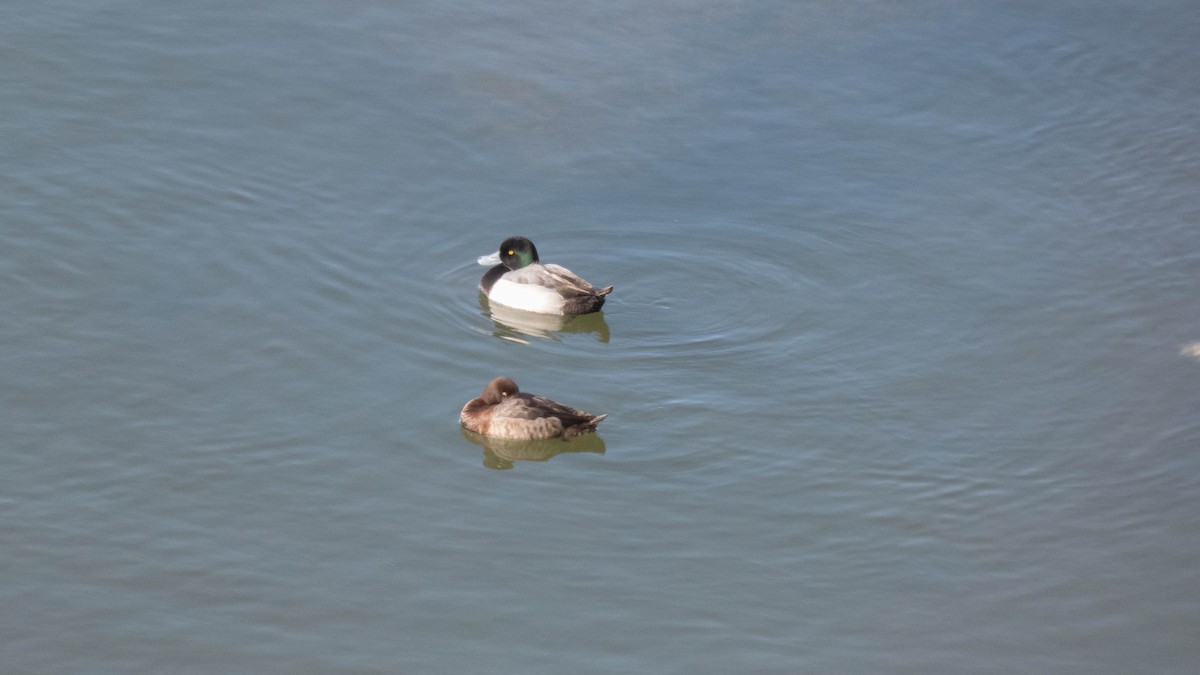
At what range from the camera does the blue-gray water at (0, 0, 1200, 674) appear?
8492 mm

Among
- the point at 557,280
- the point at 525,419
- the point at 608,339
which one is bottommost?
the point at 525,419

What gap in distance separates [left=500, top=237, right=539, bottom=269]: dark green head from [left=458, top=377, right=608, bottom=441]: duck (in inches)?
97.5

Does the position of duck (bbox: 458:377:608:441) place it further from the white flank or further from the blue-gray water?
the white flank

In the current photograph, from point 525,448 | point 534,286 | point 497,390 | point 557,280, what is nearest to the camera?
point 525,448

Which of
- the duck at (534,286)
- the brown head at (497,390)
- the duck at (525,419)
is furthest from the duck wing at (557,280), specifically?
the duck at (525,419)

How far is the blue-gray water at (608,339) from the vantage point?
849cm

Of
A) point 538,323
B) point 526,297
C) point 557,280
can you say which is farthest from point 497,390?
point 557,280

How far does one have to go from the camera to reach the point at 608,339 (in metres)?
12.4

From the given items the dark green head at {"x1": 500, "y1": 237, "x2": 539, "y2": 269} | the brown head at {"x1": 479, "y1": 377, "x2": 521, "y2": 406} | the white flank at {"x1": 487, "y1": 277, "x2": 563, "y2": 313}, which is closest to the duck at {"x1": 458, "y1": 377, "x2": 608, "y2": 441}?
the brown head at {"x1": 479, "y1": 377, "x2": 521, "y2": 406}

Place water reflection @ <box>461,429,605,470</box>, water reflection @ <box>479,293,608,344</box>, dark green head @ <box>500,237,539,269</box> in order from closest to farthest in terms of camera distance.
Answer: water reflection @ <box>461,429,605,470</box>
water reflection @ <box>479,293,608,344</box>
dark green head @ <box>500,237,539,269</box>

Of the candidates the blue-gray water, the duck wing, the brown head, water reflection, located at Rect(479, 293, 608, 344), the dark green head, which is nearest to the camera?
the blue-gray water

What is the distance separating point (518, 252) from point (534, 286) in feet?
1.66

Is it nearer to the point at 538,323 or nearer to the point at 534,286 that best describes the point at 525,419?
the point at 534,286

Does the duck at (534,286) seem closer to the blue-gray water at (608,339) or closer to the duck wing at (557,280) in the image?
the duck wing at (557,280)
